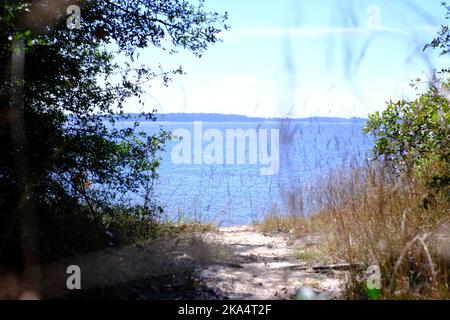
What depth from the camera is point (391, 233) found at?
402 centimetres

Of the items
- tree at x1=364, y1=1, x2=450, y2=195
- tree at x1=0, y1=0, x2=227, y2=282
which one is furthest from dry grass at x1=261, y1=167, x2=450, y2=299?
tree at x1=0, y1=0, x2=227, y2=282

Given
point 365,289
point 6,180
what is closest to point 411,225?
point 365,289

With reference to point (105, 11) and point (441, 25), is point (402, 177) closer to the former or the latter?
point (441, 25)

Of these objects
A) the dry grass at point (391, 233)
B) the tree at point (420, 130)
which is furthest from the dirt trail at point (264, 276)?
the tree at point (420, 130)

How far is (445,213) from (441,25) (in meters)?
1.96

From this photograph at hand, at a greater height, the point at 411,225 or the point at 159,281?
the point at 411,225

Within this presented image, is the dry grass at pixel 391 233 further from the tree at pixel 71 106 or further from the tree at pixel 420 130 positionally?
the tree at pixel 71 106

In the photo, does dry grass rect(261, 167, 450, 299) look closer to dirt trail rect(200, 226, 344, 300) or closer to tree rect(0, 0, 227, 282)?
dirt trail rect(200, 226, 344, 300)

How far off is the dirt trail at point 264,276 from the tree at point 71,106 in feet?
4.51

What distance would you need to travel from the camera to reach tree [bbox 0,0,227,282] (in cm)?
475

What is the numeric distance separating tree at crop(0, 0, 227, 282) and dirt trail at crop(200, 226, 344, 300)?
1.37 meters

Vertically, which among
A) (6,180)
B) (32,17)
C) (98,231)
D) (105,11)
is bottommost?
(98,231)

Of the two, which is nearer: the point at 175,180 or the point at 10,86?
the point at 10,86

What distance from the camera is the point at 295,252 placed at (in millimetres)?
5504
